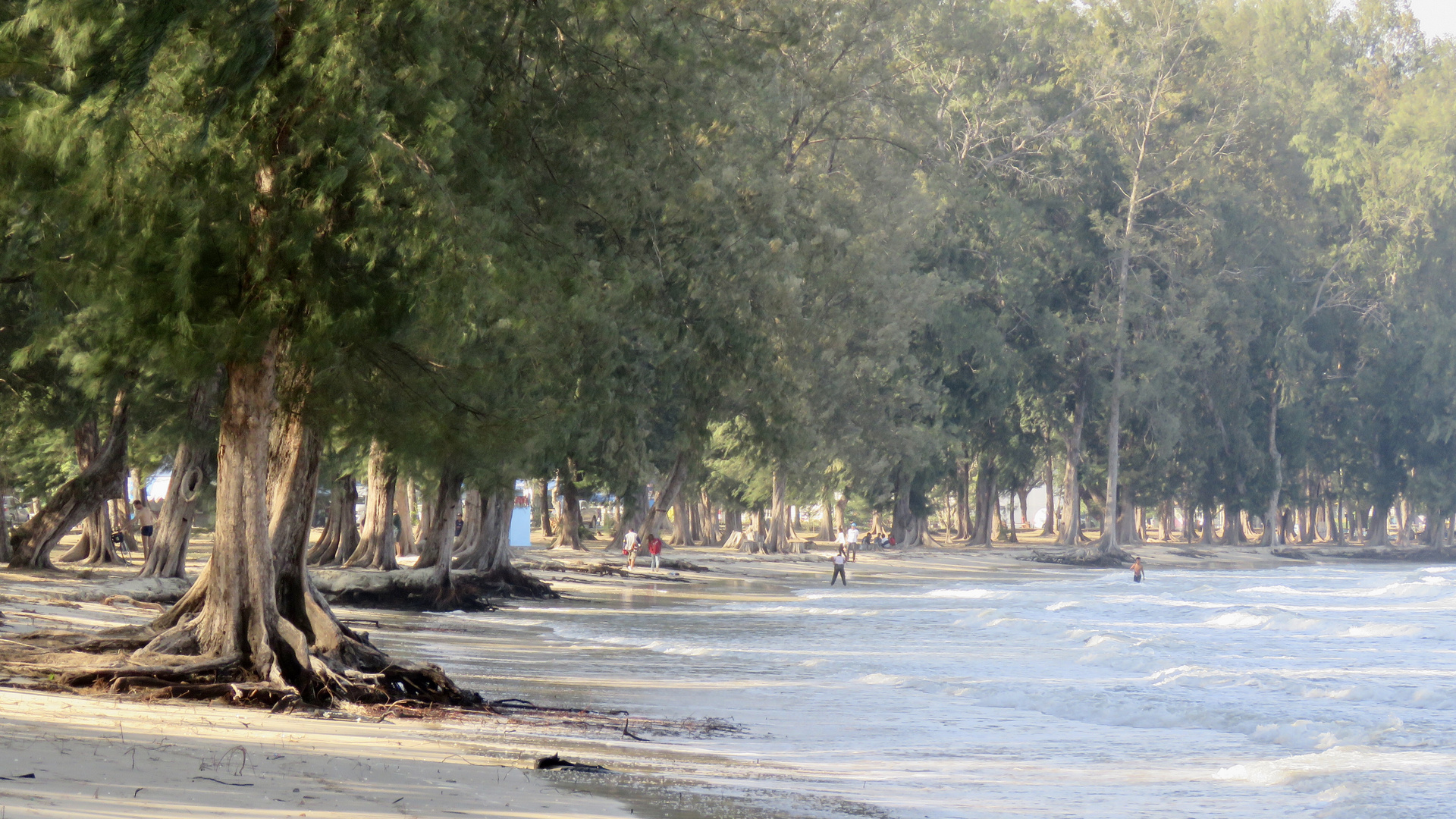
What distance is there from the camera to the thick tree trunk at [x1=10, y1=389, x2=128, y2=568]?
71.3 feet

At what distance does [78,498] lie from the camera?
2327 centimetres

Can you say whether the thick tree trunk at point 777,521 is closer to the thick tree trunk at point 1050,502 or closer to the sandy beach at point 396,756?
the thick tree trunk at point 1050,502

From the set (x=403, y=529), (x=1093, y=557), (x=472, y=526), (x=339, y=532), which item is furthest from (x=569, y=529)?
(x=1093, y=557)

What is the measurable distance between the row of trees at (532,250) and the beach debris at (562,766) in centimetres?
312

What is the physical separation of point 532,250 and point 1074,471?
60784 millimetres

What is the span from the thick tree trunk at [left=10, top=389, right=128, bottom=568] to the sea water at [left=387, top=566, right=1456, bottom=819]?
20.6 ft

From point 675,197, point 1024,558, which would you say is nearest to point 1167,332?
point 1024,558

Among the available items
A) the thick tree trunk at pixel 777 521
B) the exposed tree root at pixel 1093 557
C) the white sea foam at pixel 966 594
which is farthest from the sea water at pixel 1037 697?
the exposed tree root at pixel 1093 557

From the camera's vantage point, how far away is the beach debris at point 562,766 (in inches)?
372

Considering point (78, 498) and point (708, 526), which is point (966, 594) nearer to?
point (78, 498)

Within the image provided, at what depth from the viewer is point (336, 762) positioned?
8719mm

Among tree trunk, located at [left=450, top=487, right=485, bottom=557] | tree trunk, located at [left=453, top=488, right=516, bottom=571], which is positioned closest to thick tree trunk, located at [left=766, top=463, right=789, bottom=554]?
tree trunk, located at [left=450, top=487, right=485, bottom=557]

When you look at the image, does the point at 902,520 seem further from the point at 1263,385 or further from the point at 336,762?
the point at 336,762

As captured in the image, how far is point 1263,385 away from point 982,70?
28719mm
